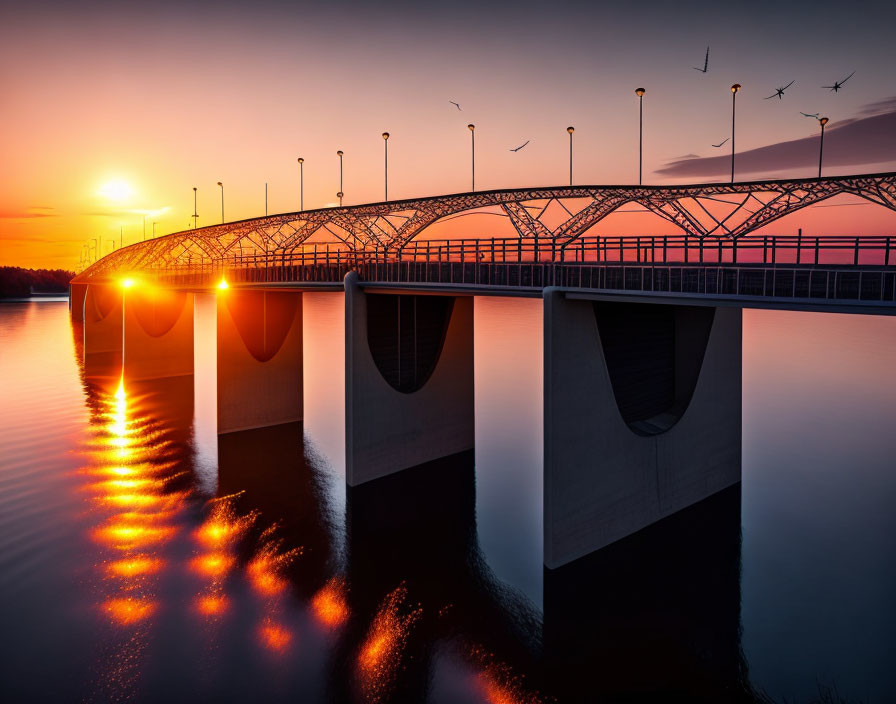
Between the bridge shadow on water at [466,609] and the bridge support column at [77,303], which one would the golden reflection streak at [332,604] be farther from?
the bridge support column at [77,303]

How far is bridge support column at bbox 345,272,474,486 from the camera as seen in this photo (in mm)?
24389

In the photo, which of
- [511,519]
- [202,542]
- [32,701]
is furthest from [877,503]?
[32,701]

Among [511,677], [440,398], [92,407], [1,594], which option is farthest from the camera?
[92,407]

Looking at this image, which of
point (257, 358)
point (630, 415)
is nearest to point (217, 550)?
point (630, 415)

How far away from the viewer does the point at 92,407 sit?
134ft

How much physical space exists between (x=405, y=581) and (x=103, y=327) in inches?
2419

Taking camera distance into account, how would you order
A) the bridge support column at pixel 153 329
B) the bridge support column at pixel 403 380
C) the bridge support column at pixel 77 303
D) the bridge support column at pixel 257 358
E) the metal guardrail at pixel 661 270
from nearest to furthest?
1. the metal guardrail at pixel 661 270
2. the bridge support column at pixel 403 380
3. the bridge support column at pixel 257 358
4. the bridge support column at pixel 153 329
5. the bridge support column at pixel 77 303

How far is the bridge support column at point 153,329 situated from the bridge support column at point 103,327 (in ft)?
31.8

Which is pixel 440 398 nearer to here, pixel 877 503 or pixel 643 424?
pixel 643 424

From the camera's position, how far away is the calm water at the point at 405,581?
13672 mm

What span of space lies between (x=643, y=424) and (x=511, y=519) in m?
6.21

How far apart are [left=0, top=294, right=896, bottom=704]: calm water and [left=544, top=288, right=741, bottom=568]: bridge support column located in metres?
1.06

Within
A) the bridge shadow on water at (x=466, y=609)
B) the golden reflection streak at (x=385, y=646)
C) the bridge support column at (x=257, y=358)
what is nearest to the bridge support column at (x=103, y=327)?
the bridge support column at (x=257, y=358)

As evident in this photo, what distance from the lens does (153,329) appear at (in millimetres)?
51656
